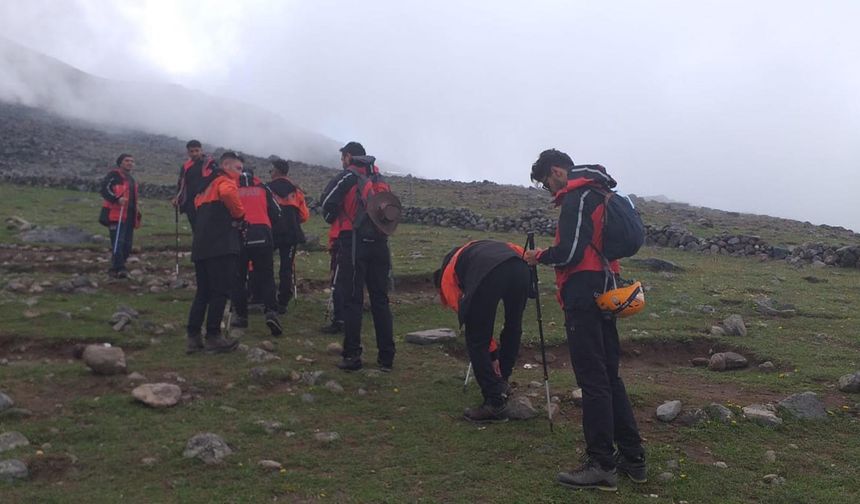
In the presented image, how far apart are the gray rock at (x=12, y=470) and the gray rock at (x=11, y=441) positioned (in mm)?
343

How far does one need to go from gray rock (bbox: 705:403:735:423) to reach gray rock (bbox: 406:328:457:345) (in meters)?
4.36

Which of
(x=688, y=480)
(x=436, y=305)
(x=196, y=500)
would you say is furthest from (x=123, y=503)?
(x=436, y=305)

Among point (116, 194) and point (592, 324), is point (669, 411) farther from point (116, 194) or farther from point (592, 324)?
point (116, 194)

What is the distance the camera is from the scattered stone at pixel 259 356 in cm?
930

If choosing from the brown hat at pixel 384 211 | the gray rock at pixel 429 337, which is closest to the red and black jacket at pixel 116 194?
the gray rock at pixel 429 337

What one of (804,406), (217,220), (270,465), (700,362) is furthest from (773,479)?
(217,220)

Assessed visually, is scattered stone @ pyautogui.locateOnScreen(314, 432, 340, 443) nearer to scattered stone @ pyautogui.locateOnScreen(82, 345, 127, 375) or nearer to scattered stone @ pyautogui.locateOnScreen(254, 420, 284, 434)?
scattered stone @ pyautogui.locateOnScreen(254, 420, 284, 434)

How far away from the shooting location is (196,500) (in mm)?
5574

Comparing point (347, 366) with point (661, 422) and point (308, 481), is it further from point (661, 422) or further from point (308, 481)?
point (661, 422)

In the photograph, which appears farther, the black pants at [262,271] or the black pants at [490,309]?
the black pants at [262,271]

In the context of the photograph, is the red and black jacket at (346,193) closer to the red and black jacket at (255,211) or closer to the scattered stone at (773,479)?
the red and black jacket at (255,211)

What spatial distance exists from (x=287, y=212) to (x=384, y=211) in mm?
4302

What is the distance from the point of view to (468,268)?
774 cm

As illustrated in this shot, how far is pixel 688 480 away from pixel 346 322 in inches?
179
